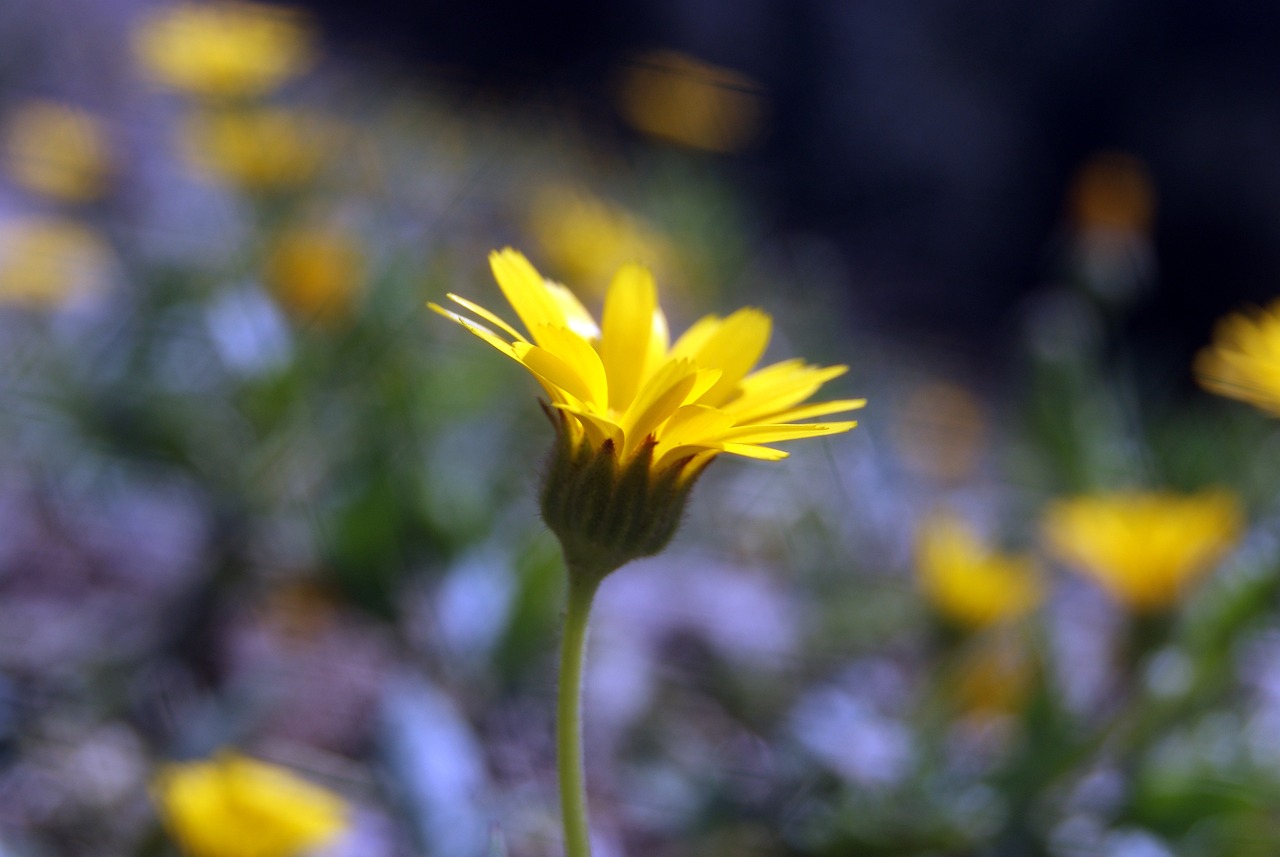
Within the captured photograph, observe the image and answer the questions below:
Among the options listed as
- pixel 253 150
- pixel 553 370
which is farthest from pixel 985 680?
pixel 253 150

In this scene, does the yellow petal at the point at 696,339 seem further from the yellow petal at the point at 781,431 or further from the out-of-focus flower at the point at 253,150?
the out-of-focus flower at the point at 253,150

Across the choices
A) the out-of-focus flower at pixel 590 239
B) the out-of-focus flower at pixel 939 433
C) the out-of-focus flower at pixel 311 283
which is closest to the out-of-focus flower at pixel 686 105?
the out-of-focus flower at pixel 590 239

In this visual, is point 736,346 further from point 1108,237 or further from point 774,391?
point 1108,237

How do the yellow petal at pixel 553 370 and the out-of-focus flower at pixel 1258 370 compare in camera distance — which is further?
the out-of-focus flower at pixel 1258 370

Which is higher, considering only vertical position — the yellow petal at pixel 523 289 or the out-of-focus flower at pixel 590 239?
the yellow petal at pixel 523 289

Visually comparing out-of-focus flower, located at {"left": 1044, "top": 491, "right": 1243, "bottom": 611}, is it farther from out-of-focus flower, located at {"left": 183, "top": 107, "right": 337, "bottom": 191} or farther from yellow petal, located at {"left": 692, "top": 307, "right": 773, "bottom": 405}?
out-of-focus flower, located at {"left": 183, "top": 107, "right": 337, "bottom": 191}

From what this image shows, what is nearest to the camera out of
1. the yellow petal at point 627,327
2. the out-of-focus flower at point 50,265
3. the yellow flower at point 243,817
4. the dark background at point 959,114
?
the yellow petal at point 627,327
